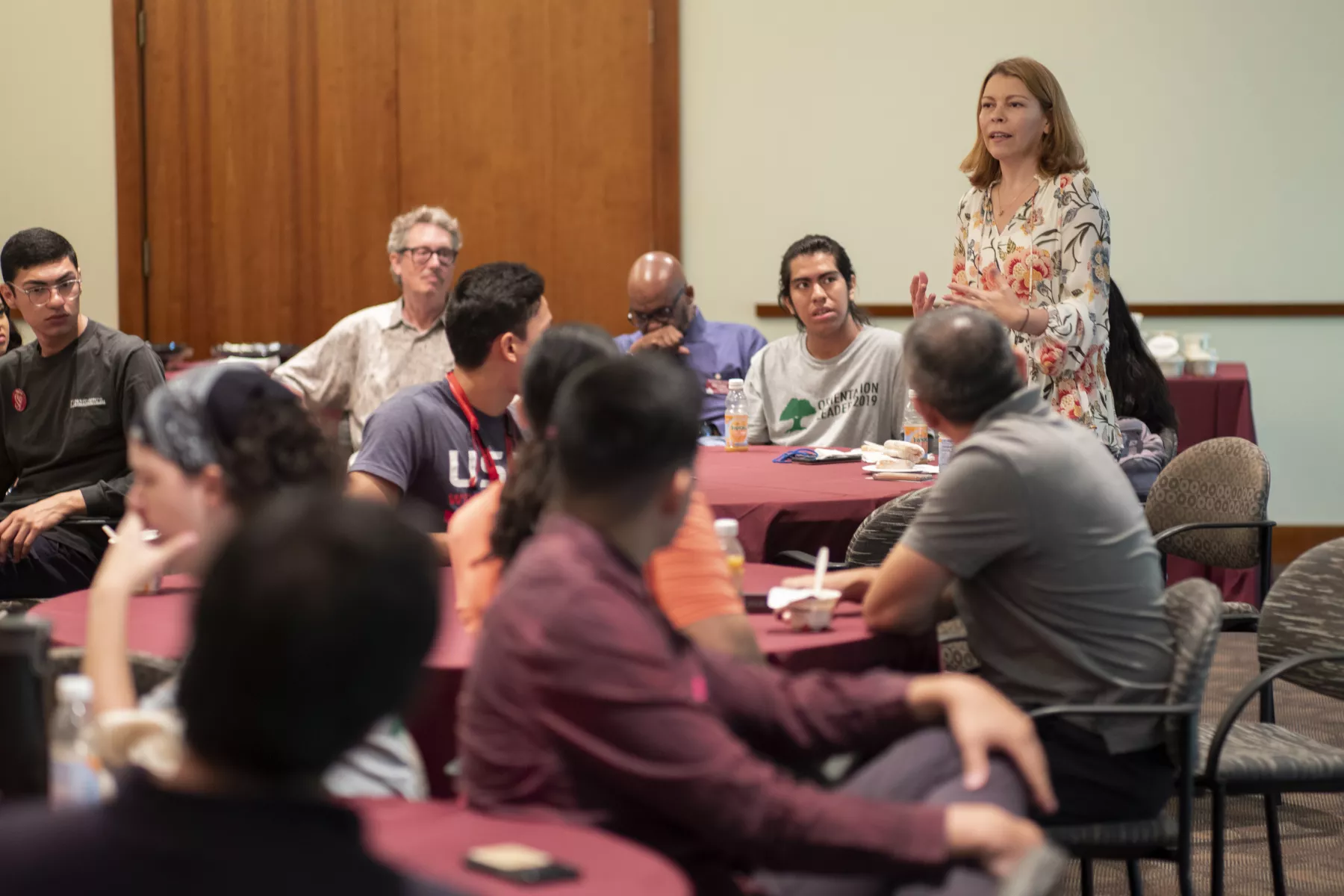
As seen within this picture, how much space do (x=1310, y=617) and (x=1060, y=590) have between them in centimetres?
75

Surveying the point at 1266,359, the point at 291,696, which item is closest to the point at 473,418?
the point at 291,696

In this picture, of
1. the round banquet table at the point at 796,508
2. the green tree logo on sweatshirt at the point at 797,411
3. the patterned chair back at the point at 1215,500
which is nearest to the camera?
the round banquet table at the point at 796,508

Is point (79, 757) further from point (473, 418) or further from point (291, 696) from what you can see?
point (473, 418)

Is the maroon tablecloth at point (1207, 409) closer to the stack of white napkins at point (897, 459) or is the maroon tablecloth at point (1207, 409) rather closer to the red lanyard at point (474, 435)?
the stack of white napkins at point (897, 459)

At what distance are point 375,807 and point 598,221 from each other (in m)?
5.88

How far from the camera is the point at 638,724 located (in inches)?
58.6

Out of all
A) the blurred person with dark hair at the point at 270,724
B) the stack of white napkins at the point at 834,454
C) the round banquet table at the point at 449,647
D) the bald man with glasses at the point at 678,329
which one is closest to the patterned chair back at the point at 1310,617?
the round banquet table at the point at 449,647

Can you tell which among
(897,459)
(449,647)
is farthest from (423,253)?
(449,647)

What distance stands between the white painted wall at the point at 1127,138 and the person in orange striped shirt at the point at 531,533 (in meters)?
4.96

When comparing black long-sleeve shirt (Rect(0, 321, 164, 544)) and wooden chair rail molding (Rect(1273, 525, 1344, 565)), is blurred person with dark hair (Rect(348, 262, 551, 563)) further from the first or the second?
wooden chair rail molding (Rect(1273, 525, 1344, 565))

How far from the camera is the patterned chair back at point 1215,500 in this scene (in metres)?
3.86

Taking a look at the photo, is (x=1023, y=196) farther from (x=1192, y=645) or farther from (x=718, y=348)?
(x=1192, y=645)

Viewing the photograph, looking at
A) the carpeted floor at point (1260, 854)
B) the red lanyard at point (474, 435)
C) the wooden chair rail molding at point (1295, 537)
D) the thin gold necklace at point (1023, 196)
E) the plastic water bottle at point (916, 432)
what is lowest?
the carpeted floor at point (1260, 854)

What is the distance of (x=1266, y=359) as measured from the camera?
690 centimetres
